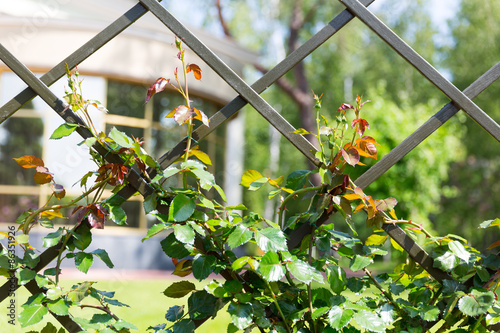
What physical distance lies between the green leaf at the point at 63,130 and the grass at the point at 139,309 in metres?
0.41

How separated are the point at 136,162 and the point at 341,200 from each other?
482 millimetres

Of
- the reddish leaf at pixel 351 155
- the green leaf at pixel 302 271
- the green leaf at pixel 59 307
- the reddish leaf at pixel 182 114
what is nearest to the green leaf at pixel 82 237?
the green leaf at pixel 59 307

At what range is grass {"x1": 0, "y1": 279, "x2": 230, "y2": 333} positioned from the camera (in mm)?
2545

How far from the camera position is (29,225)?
123 cm

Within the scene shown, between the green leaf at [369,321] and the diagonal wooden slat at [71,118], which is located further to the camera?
the diagonal wooden slat at [71,118]

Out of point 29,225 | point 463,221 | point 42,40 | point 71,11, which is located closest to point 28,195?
point 42,40

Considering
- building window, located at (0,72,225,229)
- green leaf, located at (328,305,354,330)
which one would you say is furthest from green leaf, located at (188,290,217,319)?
building window, located at (0,72,225,229)

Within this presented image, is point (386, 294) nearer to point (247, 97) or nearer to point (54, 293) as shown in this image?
point (247, 97)

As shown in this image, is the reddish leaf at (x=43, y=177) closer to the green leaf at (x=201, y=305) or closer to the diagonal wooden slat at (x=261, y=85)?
the diagonal wooden slat at (x=261, y=85)

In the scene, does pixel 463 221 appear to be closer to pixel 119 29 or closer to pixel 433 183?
pixel 433 183

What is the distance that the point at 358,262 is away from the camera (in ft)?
3.88

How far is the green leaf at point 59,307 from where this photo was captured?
1.09 m

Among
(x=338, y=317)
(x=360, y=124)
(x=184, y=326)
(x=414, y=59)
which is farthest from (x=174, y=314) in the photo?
(x=414, y=59)

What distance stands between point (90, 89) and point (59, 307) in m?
7.27
